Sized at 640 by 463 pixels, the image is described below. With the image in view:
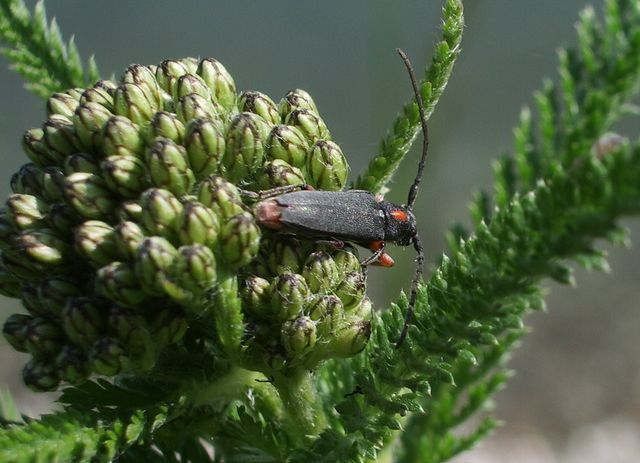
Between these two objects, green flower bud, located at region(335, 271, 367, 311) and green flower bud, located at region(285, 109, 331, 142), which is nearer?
green flower bud, located at region(335, 271, 367, 311)

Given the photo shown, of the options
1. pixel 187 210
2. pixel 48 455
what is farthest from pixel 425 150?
pixel 48 455

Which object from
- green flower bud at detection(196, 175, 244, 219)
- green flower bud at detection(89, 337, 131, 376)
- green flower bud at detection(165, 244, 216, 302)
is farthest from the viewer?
green flower bud at detection(196, 175, 244, 219)

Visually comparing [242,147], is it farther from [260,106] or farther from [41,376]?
[41,376]

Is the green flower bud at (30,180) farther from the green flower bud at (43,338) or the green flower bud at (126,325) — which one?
the green flower bud at (126,325)

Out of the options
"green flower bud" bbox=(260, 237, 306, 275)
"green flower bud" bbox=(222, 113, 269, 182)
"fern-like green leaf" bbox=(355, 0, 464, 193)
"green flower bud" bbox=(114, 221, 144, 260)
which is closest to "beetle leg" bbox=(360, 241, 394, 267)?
"fern-like green leaf" bbox=(355, 0, 464, 193)

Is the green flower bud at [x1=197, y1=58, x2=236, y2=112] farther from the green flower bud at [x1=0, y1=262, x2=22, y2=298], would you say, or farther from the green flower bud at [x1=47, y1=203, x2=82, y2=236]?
the green flower bud at [x1=0, y1=262, x2=22, y2=298]

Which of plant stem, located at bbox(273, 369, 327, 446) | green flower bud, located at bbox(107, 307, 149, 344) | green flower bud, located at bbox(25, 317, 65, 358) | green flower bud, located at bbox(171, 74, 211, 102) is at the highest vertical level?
green flower bud, located at bbox(171, 74, 211, 102)
